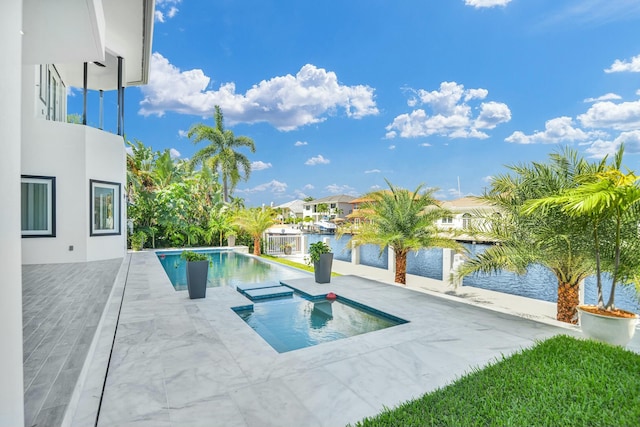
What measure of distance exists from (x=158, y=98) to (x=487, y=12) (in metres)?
48.1

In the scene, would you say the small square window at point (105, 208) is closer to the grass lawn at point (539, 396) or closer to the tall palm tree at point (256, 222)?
the tall palm tree at point (256, 222)

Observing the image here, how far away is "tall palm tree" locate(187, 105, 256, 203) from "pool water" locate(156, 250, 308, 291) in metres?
12.6

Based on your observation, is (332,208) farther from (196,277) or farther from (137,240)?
(196,277)

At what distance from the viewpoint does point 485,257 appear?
23.1 ft

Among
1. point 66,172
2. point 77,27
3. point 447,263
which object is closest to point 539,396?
point 77,27

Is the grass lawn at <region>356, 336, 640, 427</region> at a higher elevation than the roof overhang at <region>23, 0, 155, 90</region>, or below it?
below

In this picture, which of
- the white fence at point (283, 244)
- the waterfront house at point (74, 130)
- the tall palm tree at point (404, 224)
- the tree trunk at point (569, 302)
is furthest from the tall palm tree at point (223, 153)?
the tree trunk at point (569, 302)

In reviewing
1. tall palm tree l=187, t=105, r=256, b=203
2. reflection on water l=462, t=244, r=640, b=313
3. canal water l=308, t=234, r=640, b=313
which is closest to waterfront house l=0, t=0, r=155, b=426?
canal water l=308, t=234, r=640, b=313

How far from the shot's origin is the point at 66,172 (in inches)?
436

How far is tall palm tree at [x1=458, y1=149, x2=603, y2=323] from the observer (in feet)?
19.2

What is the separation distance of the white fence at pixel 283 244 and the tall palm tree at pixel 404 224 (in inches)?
341

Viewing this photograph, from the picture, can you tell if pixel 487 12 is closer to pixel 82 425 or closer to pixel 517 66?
pixel 517 66

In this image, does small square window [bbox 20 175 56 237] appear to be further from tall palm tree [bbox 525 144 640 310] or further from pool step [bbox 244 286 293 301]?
tall palm tree [bbox 525 144 640 310]


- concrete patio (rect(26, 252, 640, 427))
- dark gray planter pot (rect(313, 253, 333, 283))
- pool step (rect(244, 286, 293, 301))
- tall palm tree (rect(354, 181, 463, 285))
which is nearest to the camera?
concrete patio (rect(26, 252, 640, 427))
